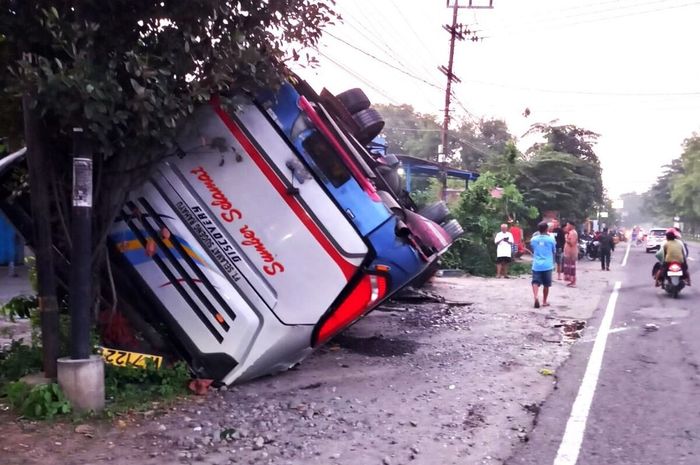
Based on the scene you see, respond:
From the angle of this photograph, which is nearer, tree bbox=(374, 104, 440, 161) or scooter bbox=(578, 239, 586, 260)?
scooter bbox=(578, 239, 586, 260)

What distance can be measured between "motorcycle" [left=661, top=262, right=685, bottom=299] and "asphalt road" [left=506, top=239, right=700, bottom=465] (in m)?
4.12

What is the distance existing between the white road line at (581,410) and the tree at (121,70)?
3.83 m

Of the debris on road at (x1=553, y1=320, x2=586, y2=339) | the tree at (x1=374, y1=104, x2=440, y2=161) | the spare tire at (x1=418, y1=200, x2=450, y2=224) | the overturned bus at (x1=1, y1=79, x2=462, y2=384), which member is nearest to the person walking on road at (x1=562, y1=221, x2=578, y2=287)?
the debris on road at (x1=553, y1=320, x2=586, y2=339)

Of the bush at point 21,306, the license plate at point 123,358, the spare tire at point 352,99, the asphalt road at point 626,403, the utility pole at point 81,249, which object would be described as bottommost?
the asphalt road at point 626,403

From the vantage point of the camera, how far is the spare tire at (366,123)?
8.12m

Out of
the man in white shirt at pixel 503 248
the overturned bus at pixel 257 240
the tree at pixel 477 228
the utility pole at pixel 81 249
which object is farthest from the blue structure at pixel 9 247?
the man in white shirt at pixel 503 248

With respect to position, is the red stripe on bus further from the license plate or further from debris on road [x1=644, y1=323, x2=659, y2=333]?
debris on road [x1=644, y1=323, x2=659, y2=333]

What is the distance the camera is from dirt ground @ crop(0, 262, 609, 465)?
4824mm

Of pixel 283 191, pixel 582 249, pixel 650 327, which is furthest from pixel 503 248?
pixel 283 191

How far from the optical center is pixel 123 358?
19.7ft

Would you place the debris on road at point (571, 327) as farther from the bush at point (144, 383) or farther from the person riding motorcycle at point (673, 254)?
the bush at point (144, 383)

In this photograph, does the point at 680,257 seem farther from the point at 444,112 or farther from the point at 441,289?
the point at 444,112

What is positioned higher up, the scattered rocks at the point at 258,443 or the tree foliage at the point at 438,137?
the tree foliage at the point at 438,137

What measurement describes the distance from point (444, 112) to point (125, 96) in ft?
78.0
